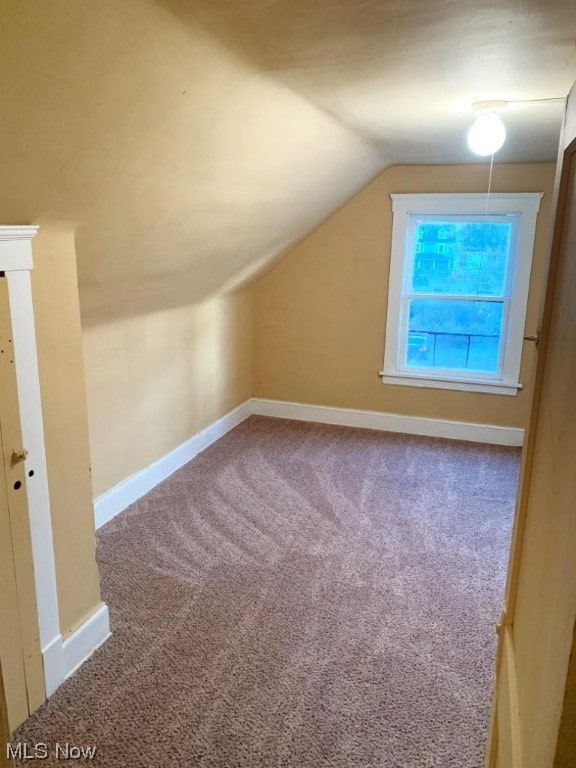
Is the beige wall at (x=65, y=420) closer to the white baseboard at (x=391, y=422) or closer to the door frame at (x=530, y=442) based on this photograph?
the door frame at (x=530, y=442)

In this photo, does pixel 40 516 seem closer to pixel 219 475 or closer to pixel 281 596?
pixel 281 596

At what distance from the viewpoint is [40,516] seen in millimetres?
1834

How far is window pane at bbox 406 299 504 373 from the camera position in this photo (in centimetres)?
420

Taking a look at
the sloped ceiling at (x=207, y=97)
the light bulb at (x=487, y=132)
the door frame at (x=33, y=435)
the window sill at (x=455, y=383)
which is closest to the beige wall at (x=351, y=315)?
the window sill at (x=455, y=383)

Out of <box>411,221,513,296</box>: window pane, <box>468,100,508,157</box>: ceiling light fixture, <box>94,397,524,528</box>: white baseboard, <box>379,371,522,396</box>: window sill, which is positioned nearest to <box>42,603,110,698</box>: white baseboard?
<box>94,397,524,528</box>: white baseboard

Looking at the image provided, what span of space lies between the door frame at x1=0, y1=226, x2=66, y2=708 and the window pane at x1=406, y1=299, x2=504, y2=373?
10.5ft

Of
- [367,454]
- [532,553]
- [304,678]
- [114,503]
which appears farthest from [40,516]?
[367,454]

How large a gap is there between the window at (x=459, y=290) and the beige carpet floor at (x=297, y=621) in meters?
0.88

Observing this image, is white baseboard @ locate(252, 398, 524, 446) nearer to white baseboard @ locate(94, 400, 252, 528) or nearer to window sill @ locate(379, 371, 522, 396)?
window sill @ locate(379, 371, 522, 396)

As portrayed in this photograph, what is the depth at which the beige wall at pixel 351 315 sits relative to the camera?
406cm

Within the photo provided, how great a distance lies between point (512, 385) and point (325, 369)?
4.83ft

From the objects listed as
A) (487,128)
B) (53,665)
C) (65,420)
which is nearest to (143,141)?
(65,420)

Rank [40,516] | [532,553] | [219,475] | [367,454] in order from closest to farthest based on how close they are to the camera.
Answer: [532,553]
[40,516]
[219,475]
[367,454]

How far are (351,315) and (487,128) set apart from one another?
2211 mm
